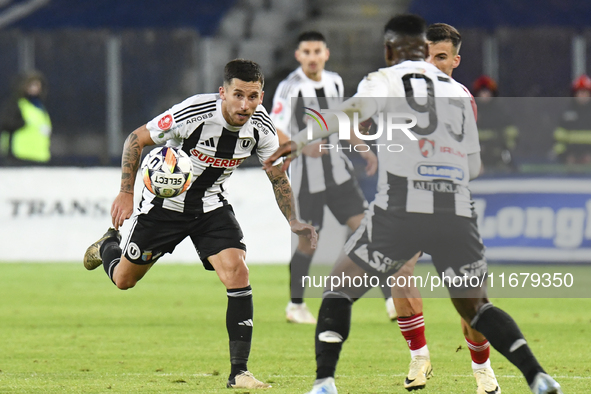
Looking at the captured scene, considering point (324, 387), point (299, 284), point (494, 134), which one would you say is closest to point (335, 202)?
point (299, 284)

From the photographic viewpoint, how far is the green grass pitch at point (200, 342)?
17.9 feet

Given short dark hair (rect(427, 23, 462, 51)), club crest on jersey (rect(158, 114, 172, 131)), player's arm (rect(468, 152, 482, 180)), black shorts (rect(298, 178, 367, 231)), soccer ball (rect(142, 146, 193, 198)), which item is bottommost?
black shorts (rect(298, 178, 367, 231))

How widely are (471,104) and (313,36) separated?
406cm

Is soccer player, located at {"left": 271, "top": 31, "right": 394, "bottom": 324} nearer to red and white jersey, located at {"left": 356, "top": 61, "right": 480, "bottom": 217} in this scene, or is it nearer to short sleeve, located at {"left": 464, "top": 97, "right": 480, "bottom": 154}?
short sleeve, located at {"left": 464, "top": 97, "right": 480, "bottom": 154}

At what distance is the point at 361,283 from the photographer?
4.50m

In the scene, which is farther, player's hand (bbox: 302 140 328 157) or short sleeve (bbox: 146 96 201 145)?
player's hand (bbox: 302 140 328 157)

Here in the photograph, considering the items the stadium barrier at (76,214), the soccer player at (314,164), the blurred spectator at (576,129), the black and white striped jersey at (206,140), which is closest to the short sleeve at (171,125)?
the black and white striped jersey at (206,140)

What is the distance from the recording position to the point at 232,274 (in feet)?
18.0

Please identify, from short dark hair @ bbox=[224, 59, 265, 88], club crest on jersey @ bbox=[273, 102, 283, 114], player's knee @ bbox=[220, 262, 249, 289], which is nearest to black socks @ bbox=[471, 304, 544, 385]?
player's knee @ bbox=[220, 262, 249, 289]

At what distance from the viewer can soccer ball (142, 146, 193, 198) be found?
5441mm

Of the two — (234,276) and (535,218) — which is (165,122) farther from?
(535,218)

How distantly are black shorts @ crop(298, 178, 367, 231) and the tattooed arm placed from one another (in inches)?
121

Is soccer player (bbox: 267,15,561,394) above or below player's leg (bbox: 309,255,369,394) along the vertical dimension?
above

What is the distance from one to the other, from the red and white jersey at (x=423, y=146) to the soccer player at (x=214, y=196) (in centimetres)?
89
